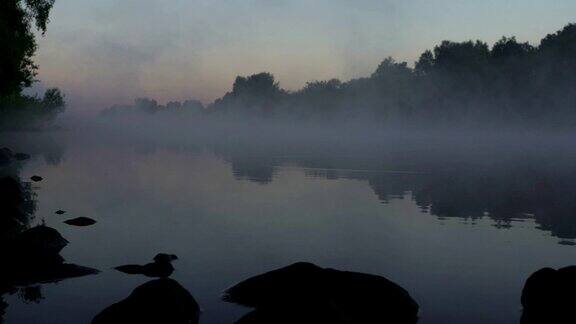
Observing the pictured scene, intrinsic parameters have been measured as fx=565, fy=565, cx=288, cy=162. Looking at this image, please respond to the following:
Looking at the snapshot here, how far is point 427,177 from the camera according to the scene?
50.3 metres

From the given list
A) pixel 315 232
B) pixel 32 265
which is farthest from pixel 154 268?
pixel 315 232

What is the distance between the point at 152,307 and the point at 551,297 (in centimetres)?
938

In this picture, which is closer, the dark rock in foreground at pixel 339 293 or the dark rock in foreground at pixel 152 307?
the dark rock in foreground at pixel 152 307

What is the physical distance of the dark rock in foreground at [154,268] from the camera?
17.0m

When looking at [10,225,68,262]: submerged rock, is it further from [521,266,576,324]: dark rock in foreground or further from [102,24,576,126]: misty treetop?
[102,24,576,126]: misty treetop

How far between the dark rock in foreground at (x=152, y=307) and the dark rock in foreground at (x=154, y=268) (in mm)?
4465

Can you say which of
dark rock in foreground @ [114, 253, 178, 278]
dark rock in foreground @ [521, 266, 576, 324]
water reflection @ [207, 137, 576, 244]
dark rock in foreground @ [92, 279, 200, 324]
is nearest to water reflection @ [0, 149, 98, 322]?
dark rock in foreground @ [114, 253, 178, 278]

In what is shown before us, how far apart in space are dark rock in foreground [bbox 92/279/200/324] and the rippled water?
3.83 ft

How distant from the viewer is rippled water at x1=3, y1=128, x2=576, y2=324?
15148 mm

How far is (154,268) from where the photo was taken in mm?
17188

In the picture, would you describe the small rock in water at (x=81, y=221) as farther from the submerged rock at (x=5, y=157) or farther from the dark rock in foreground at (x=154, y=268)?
the submerged rock at (x=5, y=157)

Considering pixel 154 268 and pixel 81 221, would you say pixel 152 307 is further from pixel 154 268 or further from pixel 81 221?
pixel 81 221

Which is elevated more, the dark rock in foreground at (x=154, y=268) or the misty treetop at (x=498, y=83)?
the misty treetop at (x=498, y=83)

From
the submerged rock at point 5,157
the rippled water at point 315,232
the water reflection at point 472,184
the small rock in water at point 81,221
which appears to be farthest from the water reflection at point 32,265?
the submerged rock at point 5,157
